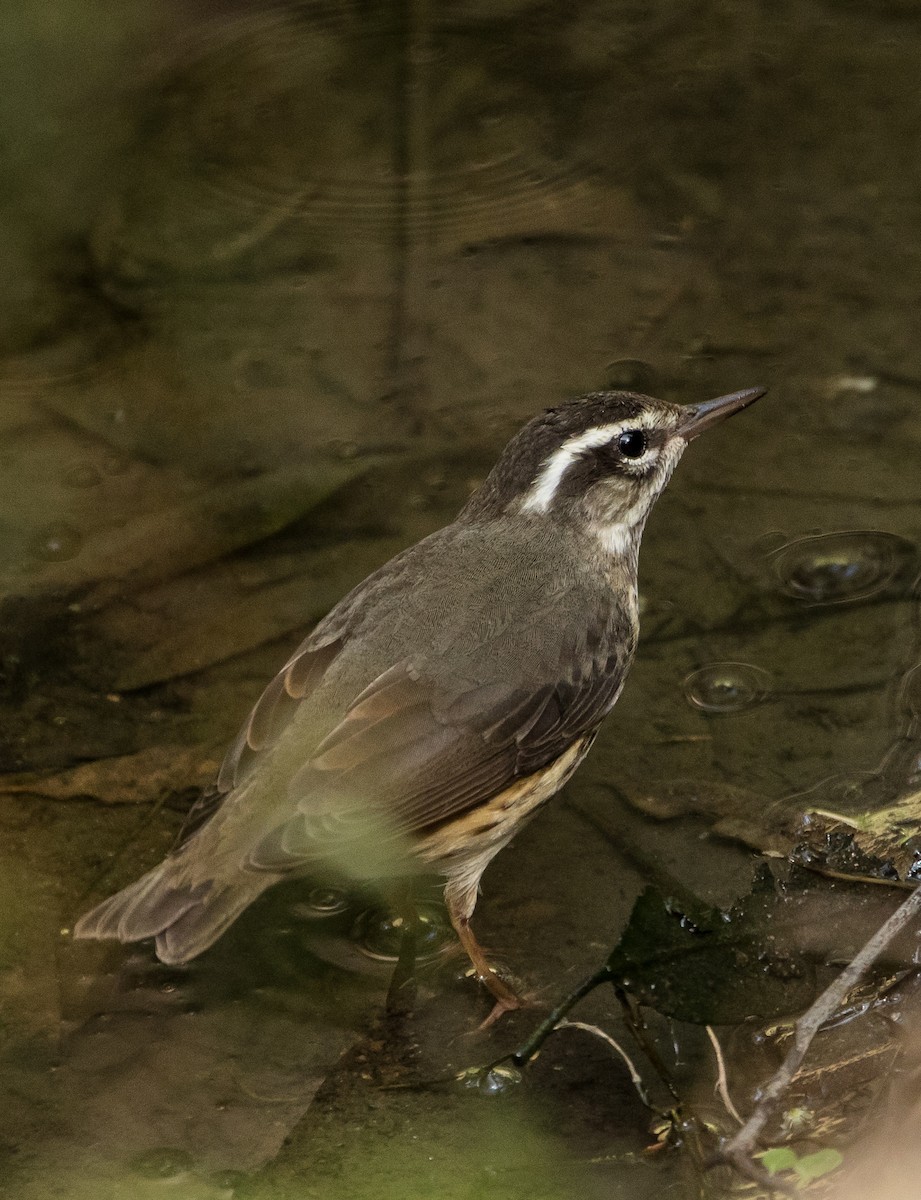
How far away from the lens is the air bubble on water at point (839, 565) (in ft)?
21.9

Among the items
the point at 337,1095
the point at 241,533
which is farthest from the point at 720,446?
the point at 337,1095

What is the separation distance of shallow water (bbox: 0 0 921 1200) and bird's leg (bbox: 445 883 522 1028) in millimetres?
75

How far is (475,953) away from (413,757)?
785 mm

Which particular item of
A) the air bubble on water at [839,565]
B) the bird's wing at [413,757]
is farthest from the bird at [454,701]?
the air bubble on water at [839,565]

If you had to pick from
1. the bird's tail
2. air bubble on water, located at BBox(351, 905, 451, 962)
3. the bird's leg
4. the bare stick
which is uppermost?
the bare stick

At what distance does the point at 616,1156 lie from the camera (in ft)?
14.7

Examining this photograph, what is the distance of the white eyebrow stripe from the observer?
568cm

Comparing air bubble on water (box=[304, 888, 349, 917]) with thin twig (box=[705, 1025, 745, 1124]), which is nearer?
thin twig (box=[705, 1025, 745, 1124])

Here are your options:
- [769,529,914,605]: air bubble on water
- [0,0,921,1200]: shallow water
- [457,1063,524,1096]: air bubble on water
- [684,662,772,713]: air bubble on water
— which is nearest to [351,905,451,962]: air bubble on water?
[0,0,921,1200]: shallow water

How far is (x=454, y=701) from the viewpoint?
5152 millimetres

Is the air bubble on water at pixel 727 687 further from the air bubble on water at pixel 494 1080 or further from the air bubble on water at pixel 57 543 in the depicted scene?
the air bubble on water at pixel 57 543

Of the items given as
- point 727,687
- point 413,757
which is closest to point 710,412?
point 727,687

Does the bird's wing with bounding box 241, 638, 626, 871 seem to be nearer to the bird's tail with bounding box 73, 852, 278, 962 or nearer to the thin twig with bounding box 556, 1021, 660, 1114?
the bird's tail with bounding box 73, 852, 278, 962

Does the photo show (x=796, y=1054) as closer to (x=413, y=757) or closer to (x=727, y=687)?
(x=413, y=757)
